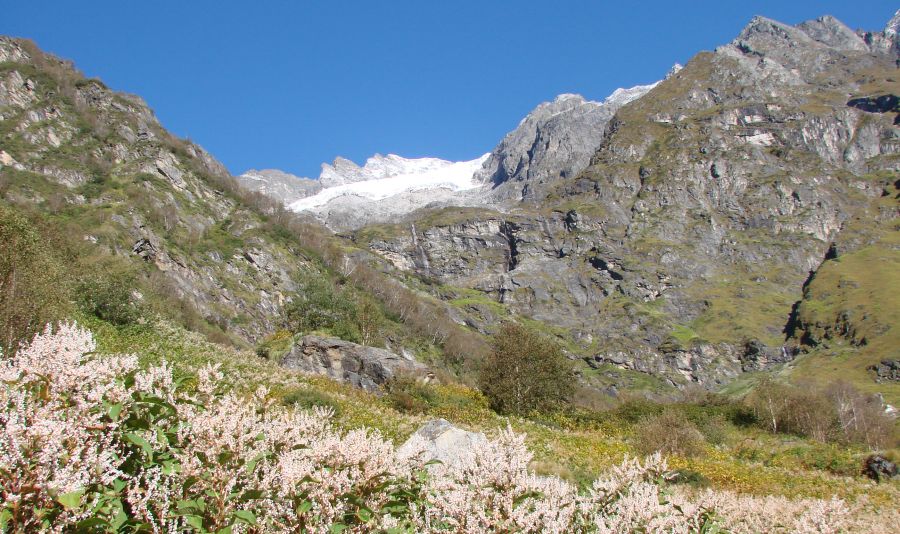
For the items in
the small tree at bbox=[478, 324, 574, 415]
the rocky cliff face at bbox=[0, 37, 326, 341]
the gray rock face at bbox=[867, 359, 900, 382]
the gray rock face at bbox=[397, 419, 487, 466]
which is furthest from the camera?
the gray rock face at bbox=[867, 359, 900, 382]

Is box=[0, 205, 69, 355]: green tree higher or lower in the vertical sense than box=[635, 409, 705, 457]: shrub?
higher

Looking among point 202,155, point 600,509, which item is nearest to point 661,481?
point 600,509

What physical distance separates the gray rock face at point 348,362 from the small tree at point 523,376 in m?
4.72

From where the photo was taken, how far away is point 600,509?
236 inches

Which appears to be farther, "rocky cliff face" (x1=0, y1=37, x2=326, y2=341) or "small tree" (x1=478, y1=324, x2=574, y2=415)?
"rocky cliff face" (x1=0, y1=37, x2=326, y2=341)

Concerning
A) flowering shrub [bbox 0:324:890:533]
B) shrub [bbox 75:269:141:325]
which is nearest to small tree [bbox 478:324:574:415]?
shrub [bbox 75:269:141:325]

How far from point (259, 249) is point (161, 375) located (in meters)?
102

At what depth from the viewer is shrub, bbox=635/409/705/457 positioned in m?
21.0

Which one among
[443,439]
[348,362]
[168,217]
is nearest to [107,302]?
[348,362]

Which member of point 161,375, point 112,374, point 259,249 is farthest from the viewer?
point 259,249

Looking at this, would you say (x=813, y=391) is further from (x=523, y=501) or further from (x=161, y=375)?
(x=161, y=375)

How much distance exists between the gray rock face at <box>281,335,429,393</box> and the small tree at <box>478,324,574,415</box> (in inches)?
186

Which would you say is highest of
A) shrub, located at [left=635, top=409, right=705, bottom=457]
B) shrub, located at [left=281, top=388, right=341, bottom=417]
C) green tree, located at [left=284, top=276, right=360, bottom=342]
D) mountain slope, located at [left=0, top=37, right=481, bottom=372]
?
mountain slope, located at [left=0, top=37, right=481, bottom=372]

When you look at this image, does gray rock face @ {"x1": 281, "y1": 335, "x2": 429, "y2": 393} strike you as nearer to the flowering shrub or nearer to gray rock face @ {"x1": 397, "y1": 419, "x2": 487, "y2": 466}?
gray rock face @ {"x1": 397, "y1": 419, "x2": 487, "y2": 466}
